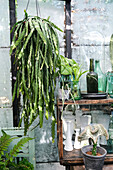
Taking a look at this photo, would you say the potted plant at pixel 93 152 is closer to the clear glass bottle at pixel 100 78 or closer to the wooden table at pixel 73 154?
the wooden table at pixel 73 154

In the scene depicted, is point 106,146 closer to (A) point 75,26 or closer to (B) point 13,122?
(B) point 13,122

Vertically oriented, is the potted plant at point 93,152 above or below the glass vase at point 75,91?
below

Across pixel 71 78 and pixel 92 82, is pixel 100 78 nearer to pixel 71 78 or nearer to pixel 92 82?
pixel 92 82

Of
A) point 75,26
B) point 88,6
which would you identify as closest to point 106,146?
point 75,26

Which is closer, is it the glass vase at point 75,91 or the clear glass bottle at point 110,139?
the glass vase at point 75,91

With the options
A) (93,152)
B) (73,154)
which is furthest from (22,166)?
(93,152)

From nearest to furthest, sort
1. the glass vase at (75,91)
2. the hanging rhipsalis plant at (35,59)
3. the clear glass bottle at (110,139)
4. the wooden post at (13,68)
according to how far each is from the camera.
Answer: the hanging rhipsalis plant at (35,59), the glass vase at (75,91), the clear glass bottle at (110,139), the wooden post at (13,68)

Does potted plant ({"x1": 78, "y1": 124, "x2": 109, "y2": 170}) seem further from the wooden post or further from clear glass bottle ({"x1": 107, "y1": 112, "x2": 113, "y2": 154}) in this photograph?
the wooden post

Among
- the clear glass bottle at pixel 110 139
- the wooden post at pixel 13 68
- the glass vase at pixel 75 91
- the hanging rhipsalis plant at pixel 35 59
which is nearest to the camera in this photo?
the hanging rhipsalis plant at pixel 35 59

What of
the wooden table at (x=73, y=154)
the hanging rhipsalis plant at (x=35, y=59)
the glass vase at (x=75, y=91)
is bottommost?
the wooden table at (x=73, y=154)

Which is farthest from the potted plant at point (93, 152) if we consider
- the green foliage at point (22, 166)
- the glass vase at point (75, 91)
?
the green foliage at point (22, 166)

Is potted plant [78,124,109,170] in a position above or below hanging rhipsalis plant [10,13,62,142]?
below

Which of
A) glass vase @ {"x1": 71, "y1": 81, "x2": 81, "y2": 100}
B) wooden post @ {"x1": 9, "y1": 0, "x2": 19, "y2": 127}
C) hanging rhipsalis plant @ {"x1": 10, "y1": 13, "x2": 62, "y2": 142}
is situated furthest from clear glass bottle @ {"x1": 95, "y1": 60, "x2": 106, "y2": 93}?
wooden post @ {"x1": 9, "y1": 0, "x2": 19, "y2": 127}

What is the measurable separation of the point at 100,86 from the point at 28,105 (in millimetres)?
632
